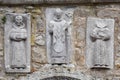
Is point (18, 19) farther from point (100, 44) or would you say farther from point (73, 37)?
point (100, 44)

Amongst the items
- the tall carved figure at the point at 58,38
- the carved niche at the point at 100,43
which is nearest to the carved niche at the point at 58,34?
the tall carved figure at the point at 58,38

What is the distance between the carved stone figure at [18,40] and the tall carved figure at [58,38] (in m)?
0.31

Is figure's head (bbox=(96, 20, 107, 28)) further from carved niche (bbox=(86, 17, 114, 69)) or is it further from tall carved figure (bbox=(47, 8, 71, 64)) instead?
tall carved figure (bbox=(47, 8, 71, 64))

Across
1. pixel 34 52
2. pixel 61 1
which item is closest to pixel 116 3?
pixel 61 1

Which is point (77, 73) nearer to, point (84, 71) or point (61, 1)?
point (84, 71)

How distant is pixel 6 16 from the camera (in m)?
7.62

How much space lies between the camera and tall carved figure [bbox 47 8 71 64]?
7531 mm

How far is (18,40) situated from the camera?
754cm

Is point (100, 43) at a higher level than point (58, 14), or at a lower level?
lower

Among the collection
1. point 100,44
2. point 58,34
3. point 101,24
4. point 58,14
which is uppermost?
point 58,14

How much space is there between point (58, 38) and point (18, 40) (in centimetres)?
49

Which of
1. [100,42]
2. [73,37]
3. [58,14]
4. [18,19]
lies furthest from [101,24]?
[18,19]

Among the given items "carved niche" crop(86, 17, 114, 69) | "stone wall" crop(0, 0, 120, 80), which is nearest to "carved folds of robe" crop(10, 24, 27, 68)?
"stone wall" crop(0, 0, 120, 80)

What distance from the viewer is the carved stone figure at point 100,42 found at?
7539 mm
